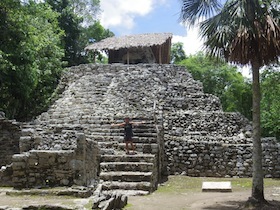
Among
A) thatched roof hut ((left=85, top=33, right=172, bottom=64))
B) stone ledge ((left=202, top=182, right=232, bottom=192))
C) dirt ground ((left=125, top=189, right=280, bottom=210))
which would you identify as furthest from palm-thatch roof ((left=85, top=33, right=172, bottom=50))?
dirt ground ((left=125, top=189, right=280, bottom=210))

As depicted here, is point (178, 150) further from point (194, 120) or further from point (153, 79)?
point (153, 79)

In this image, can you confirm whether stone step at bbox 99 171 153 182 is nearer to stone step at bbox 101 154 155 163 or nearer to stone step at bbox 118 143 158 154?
stone step at bbox 101 154 155 163

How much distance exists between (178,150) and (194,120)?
2.78m

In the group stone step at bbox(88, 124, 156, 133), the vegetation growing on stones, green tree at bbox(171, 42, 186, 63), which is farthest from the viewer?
green tree at bbox(171, 42, 186, 63)

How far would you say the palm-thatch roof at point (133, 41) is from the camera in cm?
2708

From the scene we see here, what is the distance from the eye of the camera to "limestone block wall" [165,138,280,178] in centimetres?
1462

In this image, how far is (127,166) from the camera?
1126cm

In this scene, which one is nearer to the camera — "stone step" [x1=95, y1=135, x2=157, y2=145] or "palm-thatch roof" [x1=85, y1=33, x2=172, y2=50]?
"stone step" [x1=95, y1=135, x2=157, y2=145]

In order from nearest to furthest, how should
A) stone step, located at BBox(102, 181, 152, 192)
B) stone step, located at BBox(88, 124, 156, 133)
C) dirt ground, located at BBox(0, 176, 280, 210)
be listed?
dirt ground, located at BBox(0, 176, 280, 210) < stone step, located at BBox(102, 181, 152, 192) < stone step, located at BBox(88, 124, 156, 133)

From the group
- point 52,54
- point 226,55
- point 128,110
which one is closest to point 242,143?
point 128,110

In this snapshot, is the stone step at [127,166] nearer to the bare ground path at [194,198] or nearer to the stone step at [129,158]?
the stone step at [129,158]

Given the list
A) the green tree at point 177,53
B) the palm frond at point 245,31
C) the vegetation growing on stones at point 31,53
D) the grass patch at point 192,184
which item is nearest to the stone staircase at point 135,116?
the grass patch at point 192,184

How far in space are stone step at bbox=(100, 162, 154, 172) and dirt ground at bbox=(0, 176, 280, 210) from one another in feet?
2.58

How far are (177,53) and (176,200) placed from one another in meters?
39.2
